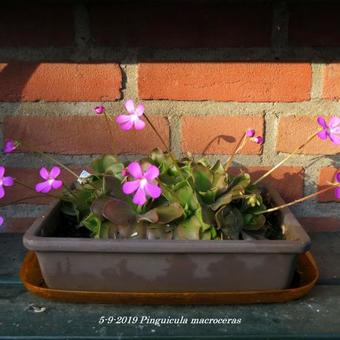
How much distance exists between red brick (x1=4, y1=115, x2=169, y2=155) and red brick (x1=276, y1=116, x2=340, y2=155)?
0.65 ft

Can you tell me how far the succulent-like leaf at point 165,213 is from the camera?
0.65 metres

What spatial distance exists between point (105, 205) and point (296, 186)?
1.28 ft

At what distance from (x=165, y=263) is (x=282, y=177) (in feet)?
1.16

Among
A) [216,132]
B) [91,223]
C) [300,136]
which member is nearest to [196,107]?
[216,132]

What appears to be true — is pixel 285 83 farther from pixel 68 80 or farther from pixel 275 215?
pixel 68 80

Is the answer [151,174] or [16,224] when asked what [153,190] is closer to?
[151,174]

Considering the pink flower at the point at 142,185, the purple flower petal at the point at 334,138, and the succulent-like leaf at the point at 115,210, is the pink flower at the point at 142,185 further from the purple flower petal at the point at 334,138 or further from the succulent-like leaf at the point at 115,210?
the purple flower petal at the point at 334,138

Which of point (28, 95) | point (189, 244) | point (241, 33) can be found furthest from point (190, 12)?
point (189, 244)

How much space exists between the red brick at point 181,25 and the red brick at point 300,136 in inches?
5.4

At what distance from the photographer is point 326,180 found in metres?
0.91

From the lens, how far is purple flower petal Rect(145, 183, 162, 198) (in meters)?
0.63

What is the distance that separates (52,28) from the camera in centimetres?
85

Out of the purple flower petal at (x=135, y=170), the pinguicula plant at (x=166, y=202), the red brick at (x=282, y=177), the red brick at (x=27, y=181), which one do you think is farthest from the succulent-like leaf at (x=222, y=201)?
the red brick at (x=27, y=181)

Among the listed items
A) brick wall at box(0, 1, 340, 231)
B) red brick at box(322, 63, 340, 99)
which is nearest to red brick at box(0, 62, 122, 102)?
brick wall at box(0, 1, 340, 231)
